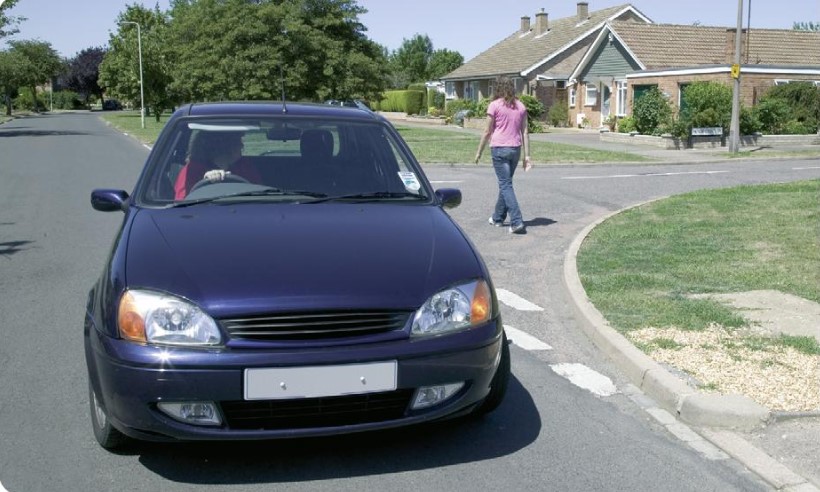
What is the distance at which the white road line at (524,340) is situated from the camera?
6109 mm

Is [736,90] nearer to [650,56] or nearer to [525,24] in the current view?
[650,56]

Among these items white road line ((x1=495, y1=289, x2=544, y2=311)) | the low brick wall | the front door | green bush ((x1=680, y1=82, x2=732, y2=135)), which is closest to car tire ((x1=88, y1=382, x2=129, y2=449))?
white road line ((x1=495, y1=289, x2=544, y2=311))

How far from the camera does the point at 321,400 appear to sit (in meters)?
3.68

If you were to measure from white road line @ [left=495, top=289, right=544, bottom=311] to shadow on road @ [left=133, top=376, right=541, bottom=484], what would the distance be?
2.83 m

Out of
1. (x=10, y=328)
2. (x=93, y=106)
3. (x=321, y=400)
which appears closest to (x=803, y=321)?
(x=321, y=400)

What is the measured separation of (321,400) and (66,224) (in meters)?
9.18

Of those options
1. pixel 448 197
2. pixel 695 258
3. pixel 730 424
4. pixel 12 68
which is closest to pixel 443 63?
pixel 12 68

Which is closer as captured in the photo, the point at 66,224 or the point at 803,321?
the point at 803,321

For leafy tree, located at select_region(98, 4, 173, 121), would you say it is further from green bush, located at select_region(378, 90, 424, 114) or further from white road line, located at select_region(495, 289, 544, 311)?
white road line, located at select_region(495, 289, 544, 311)

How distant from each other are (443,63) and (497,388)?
103 metres

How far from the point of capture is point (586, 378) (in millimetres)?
5406

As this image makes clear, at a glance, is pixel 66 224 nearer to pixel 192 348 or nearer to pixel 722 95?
pixel 192 348

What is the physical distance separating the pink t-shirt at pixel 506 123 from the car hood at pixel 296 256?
629 centimetres

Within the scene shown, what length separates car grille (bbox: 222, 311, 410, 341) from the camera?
11.7 ft
